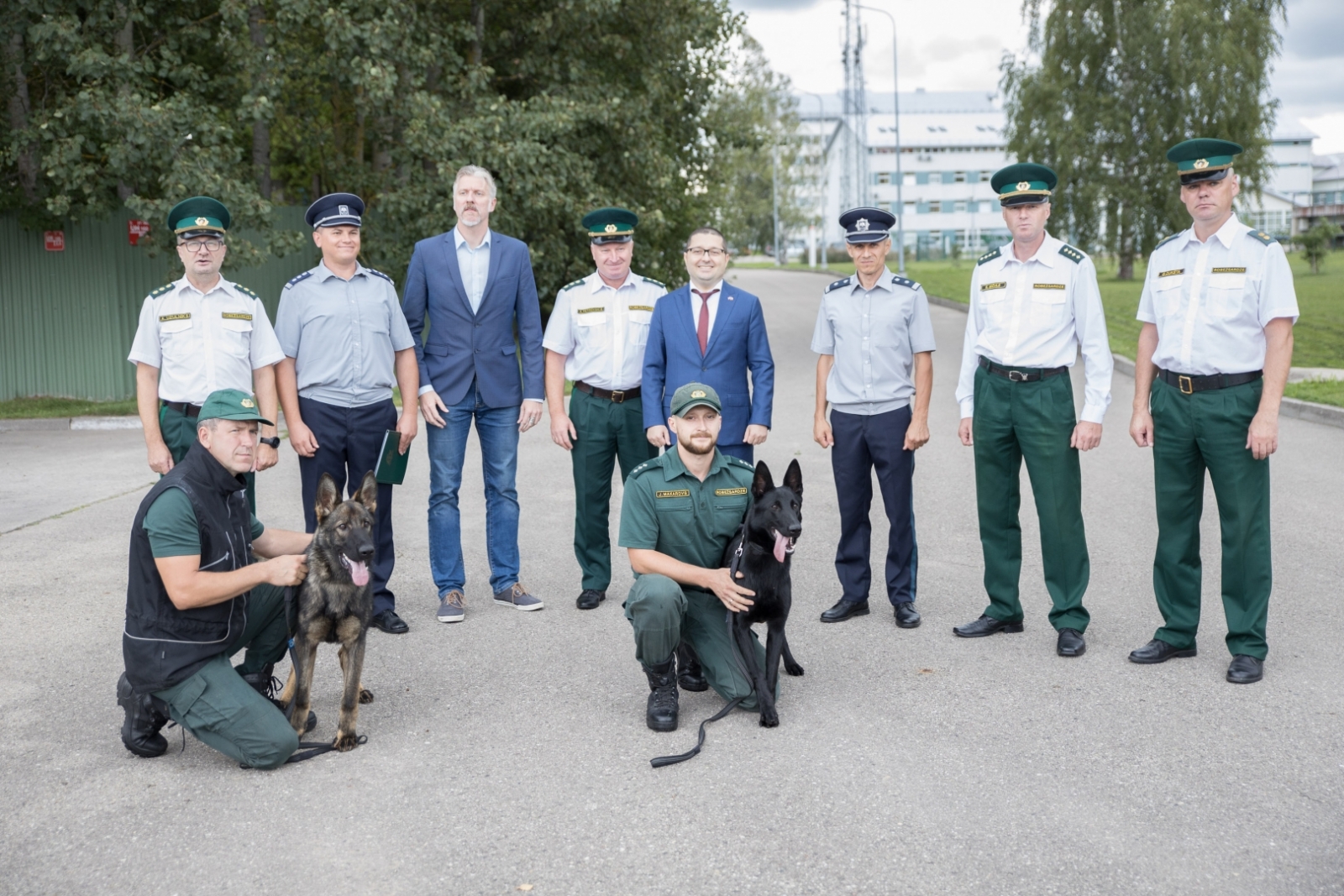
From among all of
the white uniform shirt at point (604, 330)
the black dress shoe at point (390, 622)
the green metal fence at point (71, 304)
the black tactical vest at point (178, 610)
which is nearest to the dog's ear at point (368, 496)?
the black tactical vest at point (178, 610)

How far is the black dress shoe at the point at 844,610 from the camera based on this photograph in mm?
6336

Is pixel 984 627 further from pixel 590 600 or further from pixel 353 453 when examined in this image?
pixel 353 453

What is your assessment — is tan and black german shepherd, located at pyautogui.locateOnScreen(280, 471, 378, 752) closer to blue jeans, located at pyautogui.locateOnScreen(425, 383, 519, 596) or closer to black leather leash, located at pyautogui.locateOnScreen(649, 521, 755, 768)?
black leather leash, located at pyautogui.locateOnScreen(649, 521, 755, 768)

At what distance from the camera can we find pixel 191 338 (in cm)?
574

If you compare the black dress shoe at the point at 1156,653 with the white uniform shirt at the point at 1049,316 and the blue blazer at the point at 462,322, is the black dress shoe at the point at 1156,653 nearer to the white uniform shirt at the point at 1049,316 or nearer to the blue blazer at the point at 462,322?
the white uniform shirt at the point at 1049,316

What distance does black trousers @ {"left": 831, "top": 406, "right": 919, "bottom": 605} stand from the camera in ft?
20.5

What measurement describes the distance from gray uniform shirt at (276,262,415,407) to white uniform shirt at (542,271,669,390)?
101 cm

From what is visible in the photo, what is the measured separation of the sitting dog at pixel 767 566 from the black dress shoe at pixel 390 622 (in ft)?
7.02

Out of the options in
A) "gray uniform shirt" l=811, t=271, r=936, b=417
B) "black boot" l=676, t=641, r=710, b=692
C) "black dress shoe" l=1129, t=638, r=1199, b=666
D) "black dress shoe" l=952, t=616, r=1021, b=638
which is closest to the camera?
"black boot" l=676, t=641, r=710, b=692

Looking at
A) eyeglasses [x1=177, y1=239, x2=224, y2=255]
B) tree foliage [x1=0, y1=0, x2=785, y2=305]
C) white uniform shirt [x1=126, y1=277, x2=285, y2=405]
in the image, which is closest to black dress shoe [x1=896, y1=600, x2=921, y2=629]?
white uniform shirt [x1=126, y1=277, x2=285, y2=405]

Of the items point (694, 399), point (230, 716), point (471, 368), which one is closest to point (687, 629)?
point (694, 399)

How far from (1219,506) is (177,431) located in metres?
4.89

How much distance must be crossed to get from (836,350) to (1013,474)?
1.12m

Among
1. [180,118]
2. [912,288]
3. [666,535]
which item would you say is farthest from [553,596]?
[180,118]
